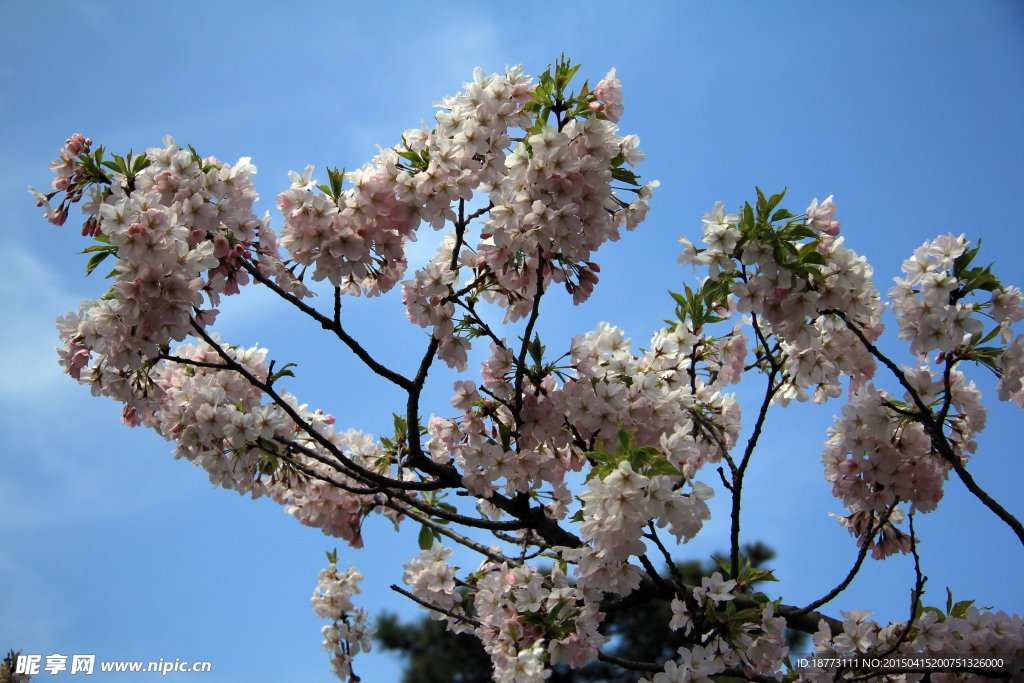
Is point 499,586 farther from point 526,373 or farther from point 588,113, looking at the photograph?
point 588,113

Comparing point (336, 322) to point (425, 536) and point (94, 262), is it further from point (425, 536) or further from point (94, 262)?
point (425, 536)

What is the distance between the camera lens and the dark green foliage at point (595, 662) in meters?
12.1

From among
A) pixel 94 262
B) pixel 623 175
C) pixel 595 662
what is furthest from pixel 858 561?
pixel 595 662

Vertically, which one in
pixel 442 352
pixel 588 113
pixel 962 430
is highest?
pixel 588 113

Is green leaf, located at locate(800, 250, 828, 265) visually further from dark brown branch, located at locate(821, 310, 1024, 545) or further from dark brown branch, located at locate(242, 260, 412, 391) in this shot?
dark brown branch, located at locate(242, 260, 412, 391)

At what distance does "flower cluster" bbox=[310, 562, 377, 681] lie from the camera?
5.65 meters

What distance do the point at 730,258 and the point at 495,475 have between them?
5.43 ft

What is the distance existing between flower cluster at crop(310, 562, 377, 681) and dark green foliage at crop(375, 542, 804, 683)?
23.1ft

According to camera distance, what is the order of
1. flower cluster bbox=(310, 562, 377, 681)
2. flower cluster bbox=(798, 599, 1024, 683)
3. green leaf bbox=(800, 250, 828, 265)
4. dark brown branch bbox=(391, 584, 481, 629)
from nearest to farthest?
green leaf bbox=(800, 250, 828, 265), flower cluster bbox=(798, 599, 1024, 683), dark brown branch bbox=(391, 584, 481, 629), flower cluster bbox=(310, 562, 377, 681)

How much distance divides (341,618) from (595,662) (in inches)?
337

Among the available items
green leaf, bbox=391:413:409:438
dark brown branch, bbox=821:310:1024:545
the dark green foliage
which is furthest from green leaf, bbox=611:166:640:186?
the dark green foliage

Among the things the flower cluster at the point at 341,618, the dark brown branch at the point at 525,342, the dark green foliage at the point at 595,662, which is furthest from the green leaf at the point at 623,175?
the dark green foliage at the point at 595,662

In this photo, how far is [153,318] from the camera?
301 centimetres

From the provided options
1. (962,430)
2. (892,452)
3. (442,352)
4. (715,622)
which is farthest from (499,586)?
(962,430)
